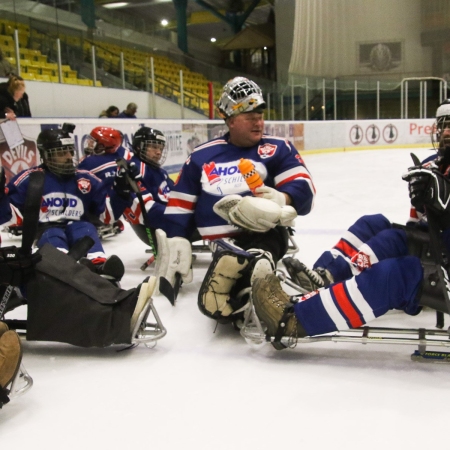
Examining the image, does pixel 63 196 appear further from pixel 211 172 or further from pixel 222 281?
pixel 222 281

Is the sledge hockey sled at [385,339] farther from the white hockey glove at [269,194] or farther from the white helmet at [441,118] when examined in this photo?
the white helmet at [441,118]

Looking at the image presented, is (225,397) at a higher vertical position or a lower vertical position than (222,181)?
lower

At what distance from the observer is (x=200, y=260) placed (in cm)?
341

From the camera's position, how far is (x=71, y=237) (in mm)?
2742

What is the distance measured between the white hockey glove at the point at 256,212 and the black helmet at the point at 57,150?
1016 mm

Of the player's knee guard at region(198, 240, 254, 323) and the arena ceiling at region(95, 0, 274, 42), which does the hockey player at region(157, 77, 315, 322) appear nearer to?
the player's knee guard at region(198, 240, 254, 323)

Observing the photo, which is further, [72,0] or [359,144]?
[359,144]

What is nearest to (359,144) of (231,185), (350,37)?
(350,37)

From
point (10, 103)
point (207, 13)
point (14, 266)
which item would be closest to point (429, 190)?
point (14, 266)

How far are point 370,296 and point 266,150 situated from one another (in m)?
0.94

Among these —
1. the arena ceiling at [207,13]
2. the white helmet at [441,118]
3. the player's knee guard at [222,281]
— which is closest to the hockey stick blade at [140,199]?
the player's knee guard at [222,281]

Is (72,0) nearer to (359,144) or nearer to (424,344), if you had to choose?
(359,144)

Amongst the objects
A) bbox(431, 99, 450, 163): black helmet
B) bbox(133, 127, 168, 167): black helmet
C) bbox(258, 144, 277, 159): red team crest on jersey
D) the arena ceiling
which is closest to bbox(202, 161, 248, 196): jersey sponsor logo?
bbox(258, 144, 277, 159): red team crest on jersey

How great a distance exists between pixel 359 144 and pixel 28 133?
30.1 feet
